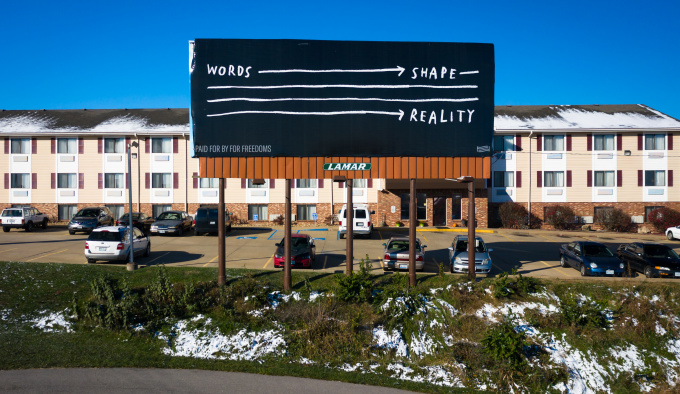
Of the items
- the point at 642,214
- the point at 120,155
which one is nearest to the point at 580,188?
the point at 642,214

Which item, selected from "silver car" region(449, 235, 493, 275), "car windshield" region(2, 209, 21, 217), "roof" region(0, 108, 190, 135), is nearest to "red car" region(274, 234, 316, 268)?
"silver car" region(449, 235, 493, 275)

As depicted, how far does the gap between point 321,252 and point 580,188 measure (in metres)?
27.2

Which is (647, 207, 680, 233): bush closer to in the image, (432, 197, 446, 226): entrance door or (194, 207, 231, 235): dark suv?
(432, 197, 446, 226): entrance door

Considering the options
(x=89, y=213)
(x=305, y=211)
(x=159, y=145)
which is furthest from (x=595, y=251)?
(x=159, y=145)

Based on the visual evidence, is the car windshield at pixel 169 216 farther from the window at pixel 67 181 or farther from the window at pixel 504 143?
the window at pixel 504 143

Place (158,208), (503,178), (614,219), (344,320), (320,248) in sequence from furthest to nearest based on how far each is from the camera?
1. (158,208)
2. (503,178)
3. (614,219)
4. (320,248)
5. (344,320)

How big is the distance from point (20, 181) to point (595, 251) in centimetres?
4444

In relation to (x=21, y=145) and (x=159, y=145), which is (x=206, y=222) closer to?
(x=159, y=145)

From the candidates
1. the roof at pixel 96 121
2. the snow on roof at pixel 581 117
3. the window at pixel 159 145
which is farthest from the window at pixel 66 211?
the snow on roof at pixel 581 117

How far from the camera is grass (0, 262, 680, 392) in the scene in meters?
12.0

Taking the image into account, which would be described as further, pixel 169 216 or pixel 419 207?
pixel 419 207

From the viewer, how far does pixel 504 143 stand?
4041 centimetres

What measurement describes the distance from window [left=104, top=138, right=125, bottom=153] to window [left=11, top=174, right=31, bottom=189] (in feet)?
24.4

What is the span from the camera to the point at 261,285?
627 inches
